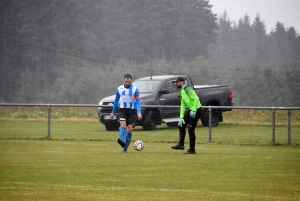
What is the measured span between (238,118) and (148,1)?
72538mm

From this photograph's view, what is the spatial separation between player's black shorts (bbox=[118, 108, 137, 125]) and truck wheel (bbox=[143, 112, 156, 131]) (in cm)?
904

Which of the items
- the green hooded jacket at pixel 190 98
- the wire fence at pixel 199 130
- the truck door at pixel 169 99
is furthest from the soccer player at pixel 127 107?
the truck door at pixel 169 99

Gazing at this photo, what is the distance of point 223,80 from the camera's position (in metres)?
83.6

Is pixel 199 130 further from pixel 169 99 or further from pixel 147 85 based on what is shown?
pixel 147 85

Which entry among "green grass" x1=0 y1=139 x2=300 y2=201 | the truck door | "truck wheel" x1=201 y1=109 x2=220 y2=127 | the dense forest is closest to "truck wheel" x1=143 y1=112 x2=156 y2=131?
the truck door

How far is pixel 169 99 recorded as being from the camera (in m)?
29.8

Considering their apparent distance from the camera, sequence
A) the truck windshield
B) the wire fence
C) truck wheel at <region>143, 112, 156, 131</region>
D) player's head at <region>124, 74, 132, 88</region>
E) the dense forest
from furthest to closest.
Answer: the dense forest
the truck windshield
truck wheel at <region>143, 112, 156, 131</region>
the wire fence
player's head at <region>124, 74, 132, 88</region>

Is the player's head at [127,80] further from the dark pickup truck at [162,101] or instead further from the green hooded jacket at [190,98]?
the dark pickup truck at [162,101]

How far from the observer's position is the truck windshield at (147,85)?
98.2 ft

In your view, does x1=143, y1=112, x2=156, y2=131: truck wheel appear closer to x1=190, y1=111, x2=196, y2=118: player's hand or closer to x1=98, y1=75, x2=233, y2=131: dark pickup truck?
x1=98, y1=75, x2=233, y2=131: dark pickup truck

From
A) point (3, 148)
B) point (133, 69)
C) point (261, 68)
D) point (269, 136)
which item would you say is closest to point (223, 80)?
point (261, 68)

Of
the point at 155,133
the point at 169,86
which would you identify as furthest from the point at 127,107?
the point at 169,86

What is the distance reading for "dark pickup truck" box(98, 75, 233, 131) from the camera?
28.1m

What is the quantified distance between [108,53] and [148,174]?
84105 millimetres
